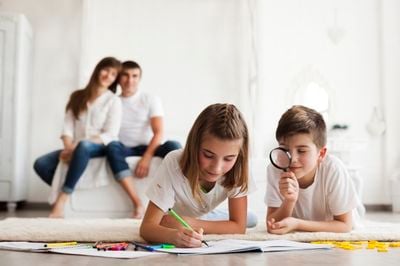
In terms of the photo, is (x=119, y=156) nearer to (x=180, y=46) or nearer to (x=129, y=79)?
(x=129, y=79)

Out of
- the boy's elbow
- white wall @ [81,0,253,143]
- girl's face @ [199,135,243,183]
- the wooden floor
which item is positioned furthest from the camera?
white wall @ [81,0,253,143]

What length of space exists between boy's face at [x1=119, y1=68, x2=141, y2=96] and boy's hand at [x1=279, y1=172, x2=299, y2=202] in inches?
69.9

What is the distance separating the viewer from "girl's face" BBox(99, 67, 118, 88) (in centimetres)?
316

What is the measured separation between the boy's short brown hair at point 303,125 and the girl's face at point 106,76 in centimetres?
167

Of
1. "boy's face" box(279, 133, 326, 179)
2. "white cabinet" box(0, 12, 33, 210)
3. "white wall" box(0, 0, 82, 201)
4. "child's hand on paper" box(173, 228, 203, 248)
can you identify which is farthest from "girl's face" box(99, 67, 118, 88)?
"child's hand on paper" box(173, 228, 203, 248)

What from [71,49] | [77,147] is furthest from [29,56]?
[77,147]

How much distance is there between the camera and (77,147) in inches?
119

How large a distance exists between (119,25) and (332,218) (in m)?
A: 3.22

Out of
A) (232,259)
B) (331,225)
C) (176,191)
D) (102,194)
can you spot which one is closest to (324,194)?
(331,225)

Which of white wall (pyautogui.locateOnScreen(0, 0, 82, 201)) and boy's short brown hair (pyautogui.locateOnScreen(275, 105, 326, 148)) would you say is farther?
white wall (pyautogui.locateOnScreen(0, 0, 82, 201))

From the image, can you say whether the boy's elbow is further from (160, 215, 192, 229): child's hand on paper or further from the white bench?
the white bench

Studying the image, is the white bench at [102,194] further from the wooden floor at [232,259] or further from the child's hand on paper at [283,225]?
the wooden floor at [232,259]

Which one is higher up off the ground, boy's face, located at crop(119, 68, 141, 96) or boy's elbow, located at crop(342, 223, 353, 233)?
boy's face, located at crop(119, 68, 141, 96)

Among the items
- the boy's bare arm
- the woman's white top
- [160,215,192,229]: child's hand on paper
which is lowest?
the boy's bare arm
